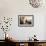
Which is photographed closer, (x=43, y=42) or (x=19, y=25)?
(x=43, y=42)

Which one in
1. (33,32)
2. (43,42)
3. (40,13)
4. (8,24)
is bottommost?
(43,42)

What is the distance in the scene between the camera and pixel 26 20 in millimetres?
4605

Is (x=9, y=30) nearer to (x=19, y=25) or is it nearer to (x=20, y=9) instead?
(x=19, y=25)

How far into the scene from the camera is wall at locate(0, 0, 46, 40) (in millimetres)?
4562

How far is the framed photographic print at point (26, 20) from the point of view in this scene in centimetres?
457

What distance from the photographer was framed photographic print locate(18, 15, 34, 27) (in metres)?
4.57

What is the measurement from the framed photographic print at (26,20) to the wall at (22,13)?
0.34ft

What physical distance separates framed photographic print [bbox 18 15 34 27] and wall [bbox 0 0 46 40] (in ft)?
0.34

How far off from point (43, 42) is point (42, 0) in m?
1.48

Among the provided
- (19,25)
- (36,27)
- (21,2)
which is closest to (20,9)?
(21,2)

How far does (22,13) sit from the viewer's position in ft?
15.0

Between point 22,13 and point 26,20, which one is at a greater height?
point 22,13

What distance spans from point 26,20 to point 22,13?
0.28 metres

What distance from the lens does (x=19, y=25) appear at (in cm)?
457
